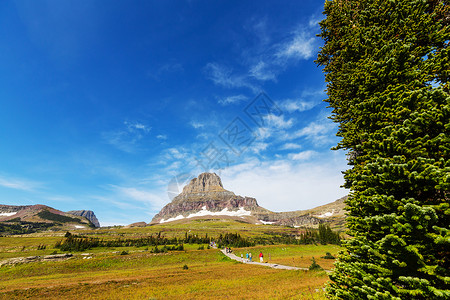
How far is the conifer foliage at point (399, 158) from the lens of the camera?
5446 millimetres

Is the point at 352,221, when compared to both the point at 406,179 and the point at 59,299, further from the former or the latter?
the point at 59,299

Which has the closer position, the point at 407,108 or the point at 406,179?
the point at 406,179

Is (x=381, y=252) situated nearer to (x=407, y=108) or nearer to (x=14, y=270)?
(x=407, y=108)

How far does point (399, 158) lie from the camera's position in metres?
6.35

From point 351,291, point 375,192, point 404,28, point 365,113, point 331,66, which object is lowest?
point 351,291

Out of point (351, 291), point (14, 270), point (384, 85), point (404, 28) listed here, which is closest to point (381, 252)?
point (351, 291)

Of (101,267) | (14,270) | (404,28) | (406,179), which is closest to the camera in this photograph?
(406,179)

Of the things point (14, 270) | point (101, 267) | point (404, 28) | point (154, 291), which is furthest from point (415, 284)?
point (14, 270)

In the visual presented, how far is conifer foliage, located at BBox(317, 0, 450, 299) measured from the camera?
5.45 meters

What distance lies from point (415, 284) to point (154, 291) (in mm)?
24623

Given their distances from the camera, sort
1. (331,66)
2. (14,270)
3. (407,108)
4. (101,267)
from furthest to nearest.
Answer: (101,267) → (14,270) → (331,66) → (407,108)

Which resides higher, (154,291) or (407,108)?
(407,108)

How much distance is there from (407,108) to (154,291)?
90.1 ft

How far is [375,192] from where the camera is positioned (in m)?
7.12
